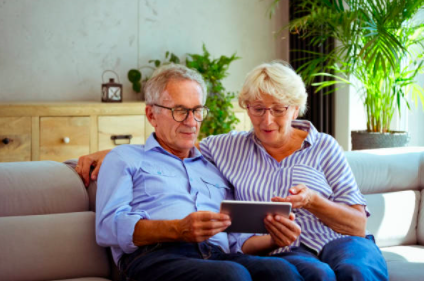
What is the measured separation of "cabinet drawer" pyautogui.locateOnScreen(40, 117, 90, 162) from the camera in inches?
158

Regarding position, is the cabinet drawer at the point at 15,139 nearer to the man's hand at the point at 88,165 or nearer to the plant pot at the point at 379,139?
the man's hand at the point at 88,165

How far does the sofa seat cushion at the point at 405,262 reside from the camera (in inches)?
84.0

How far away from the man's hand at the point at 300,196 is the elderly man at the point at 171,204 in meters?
0.10

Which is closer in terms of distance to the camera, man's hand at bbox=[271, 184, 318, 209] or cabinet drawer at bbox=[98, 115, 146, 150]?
man's hand at bbox=[271, 184, 318, 209]

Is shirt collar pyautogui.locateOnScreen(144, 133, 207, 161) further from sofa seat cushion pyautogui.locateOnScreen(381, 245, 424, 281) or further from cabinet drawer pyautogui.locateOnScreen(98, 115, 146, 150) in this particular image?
cabinet drawer pyautogui.locateOnScreen(98, 115, 146, 150)

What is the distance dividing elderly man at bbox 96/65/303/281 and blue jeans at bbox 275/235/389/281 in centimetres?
9

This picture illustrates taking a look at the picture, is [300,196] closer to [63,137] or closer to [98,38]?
[63,137]

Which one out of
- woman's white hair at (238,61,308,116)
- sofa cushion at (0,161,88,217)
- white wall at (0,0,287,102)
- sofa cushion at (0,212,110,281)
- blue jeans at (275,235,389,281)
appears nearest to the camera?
blue jeans at (275,235,389,281)

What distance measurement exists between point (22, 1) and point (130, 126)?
129 cm

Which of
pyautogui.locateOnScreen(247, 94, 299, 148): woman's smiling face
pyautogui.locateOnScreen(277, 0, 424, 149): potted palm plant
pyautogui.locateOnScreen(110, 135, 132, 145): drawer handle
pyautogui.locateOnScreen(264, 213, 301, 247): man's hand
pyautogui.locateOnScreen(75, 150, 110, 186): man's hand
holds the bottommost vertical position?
pyautogui.locateOnScreen(264, 213, 301, 247): man's hand

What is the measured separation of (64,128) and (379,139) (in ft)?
6.97

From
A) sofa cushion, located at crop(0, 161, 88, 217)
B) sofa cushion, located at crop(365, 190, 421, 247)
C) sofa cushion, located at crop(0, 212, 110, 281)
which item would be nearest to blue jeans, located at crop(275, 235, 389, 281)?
sofa cushion, located at crop(365, 190, 421, 247)

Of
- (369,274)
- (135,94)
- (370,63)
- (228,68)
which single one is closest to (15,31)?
(135,94)

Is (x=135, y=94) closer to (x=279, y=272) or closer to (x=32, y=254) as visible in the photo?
(x=32, y=254)
